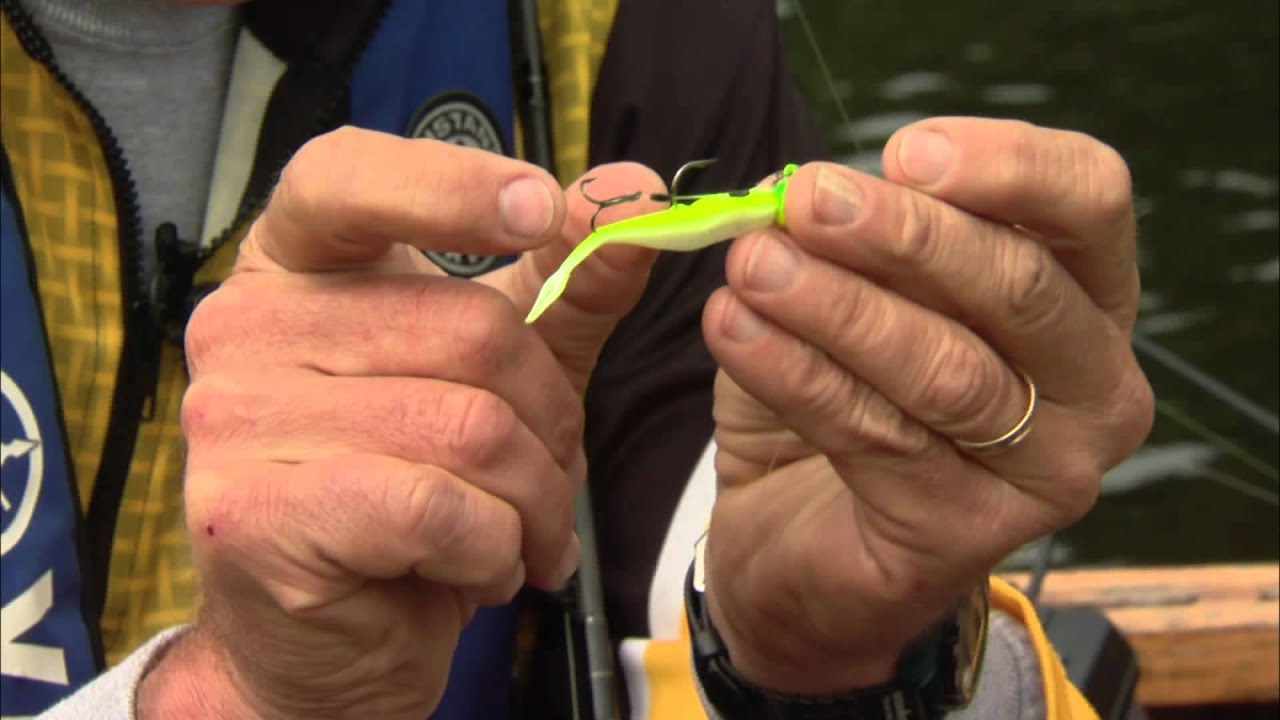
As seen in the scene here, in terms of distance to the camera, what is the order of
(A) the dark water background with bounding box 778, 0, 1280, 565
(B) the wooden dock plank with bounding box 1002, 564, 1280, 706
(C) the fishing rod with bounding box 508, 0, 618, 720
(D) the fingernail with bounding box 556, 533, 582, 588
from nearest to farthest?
(D) the fingernail with bounding box 556, 533, 582, 588 < (C) the fishing rod with bounding box 508, 0, 618, 720 < (B) the wooden dock plank with bounding box 1002, 564, 1280, 706 < (A) the dark water background with bounding box 778, 0, 1280, 565

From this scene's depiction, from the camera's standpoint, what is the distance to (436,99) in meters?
1.75

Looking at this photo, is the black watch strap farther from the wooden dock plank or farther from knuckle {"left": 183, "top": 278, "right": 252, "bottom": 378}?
the wooden dock plank

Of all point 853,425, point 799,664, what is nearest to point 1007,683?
point 799,664

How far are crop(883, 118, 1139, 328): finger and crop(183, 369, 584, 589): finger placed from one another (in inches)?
12.5

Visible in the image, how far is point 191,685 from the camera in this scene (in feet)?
4.29

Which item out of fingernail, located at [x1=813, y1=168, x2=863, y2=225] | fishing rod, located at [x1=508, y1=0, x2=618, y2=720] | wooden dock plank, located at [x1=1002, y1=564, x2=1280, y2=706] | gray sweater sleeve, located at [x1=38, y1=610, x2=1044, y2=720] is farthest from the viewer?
wooden dock plank, located at [x1=1002, y1=564, x2=1280, y2=706]

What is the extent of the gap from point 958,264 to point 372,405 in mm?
396

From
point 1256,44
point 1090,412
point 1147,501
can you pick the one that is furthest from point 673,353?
point 1256,44

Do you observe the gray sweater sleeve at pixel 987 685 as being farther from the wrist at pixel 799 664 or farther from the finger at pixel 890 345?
the finger at pixel 890 345

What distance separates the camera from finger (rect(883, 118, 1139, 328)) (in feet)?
3.28

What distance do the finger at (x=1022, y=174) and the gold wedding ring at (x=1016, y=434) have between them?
0.34 feet

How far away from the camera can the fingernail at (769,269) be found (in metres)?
1.00

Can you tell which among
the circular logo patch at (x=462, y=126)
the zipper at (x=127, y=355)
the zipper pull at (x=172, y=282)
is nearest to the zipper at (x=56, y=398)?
the zipper at (x=127, y=355)

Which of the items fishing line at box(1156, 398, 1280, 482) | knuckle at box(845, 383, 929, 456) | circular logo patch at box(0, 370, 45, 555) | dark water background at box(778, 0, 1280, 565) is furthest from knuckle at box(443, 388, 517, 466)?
fishing line at box(1156, 398, 1280, 482)
